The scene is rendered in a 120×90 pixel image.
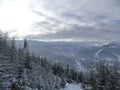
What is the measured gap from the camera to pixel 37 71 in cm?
15725

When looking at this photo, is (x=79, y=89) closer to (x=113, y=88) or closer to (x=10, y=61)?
(x=10, y=61)

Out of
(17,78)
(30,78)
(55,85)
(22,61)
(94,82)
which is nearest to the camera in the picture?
(94,82)

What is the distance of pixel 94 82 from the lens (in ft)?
290

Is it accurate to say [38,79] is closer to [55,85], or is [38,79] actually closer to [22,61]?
[55,85]

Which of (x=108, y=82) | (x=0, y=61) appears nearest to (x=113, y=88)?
(x=108, y=82)

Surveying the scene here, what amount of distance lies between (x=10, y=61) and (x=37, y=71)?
67.8ft

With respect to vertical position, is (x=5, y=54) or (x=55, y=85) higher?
(x=5, y=54)

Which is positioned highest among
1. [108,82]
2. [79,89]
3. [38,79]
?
[108,82]

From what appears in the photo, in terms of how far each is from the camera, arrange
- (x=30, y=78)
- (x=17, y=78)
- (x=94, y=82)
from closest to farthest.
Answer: (x=94, y=82) → (x=17, y=78) → (x=30, y=78)

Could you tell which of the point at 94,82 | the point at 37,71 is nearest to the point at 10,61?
the point at 37,71

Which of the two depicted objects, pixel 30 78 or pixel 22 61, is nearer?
pixel 30 78

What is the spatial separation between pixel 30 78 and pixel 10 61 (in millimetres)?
Answer: 29924

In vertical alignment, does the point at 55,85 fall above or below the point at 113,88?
below

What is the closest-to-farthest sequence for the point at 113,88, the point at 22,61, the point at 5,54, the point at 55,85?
the point at 113,88 < the point at 55,85 < the point at 22,61 < the point at 5,54
